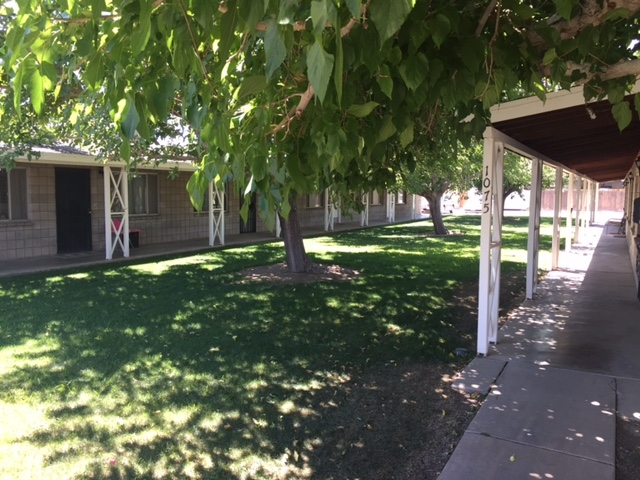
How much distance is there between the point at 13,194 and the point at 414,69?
12.6m

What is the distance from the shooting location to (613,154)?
33.6ft

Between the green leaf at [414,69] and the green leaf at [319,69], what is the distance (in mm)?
1045

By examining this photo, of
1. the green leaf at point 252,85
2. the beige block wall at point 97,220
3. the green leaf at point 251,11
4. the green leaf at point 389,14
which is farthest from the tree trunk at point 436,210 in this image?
the green leaf at point 389,14

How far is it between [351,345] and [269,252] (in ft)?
28.4

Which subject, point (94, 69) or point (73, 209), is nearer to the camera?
point (94, 69)

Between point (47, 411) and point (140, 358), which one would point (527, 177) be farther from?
point (47, 411)

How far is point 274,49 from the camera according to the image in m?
1.48

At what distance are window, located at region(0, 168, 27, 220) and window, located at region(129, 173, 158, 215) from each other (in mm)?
3234

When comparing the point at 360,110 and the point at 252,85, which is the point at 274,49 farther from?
the point at 360,110

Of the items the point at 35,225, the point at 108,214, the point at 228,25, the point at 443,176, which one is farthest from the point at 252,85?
the point at 443,176

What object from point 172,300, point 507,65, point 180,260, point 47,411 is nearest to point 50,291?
point 172,300

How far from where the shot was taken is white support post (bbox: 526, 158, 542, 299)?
26.5 ft

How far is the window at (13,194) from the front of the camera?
1223cm

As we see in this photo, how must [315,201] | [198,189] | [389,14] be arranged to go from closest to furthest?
[389,14] → [198,189] → [315,201]
